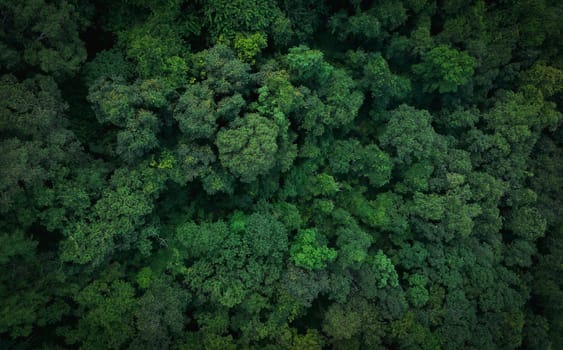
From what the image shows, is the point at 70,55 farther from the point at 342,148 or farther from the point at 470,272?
the point at 470,272

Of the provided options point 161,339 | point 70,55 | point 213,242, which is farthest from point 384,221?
point 70,55

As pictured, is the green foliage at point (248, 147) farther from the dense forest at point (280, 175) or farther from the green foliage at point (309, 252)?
the green foliage at point (309, 252)

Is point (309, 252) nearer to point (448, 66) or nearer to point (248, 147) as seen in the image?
point (248, 147)

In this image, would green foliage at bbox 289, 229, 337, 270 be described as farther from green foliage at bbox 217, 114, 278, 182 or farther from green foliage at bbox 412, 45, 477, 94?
→ green foliage at bbox 412, 45, 477, 94

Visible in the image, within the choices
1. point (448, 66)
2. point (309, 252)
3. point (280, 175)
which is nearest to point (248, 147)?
point (280, 175)

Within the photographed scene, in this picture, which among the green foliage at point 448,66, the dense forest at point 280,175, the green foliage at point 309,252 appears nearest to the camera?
the dense forest at point 280,175

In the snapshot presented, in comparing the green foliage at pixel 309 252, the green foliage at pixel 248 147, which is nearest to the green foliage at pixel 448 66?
the green foliage at pixel 248 147

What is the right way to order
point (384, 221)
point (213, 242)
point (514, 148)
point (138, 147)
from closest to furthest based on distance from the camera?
point (138, 147) → point (213, 242) → point (384, 221) → point (514, 148)

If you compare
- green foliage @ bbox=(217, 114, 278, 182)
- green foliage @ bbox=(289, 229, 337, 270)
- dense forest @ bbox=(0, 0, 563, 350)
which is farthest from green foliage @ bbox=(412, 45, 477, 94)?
green foliage @ bbox=(289, 229, 337, 270)
